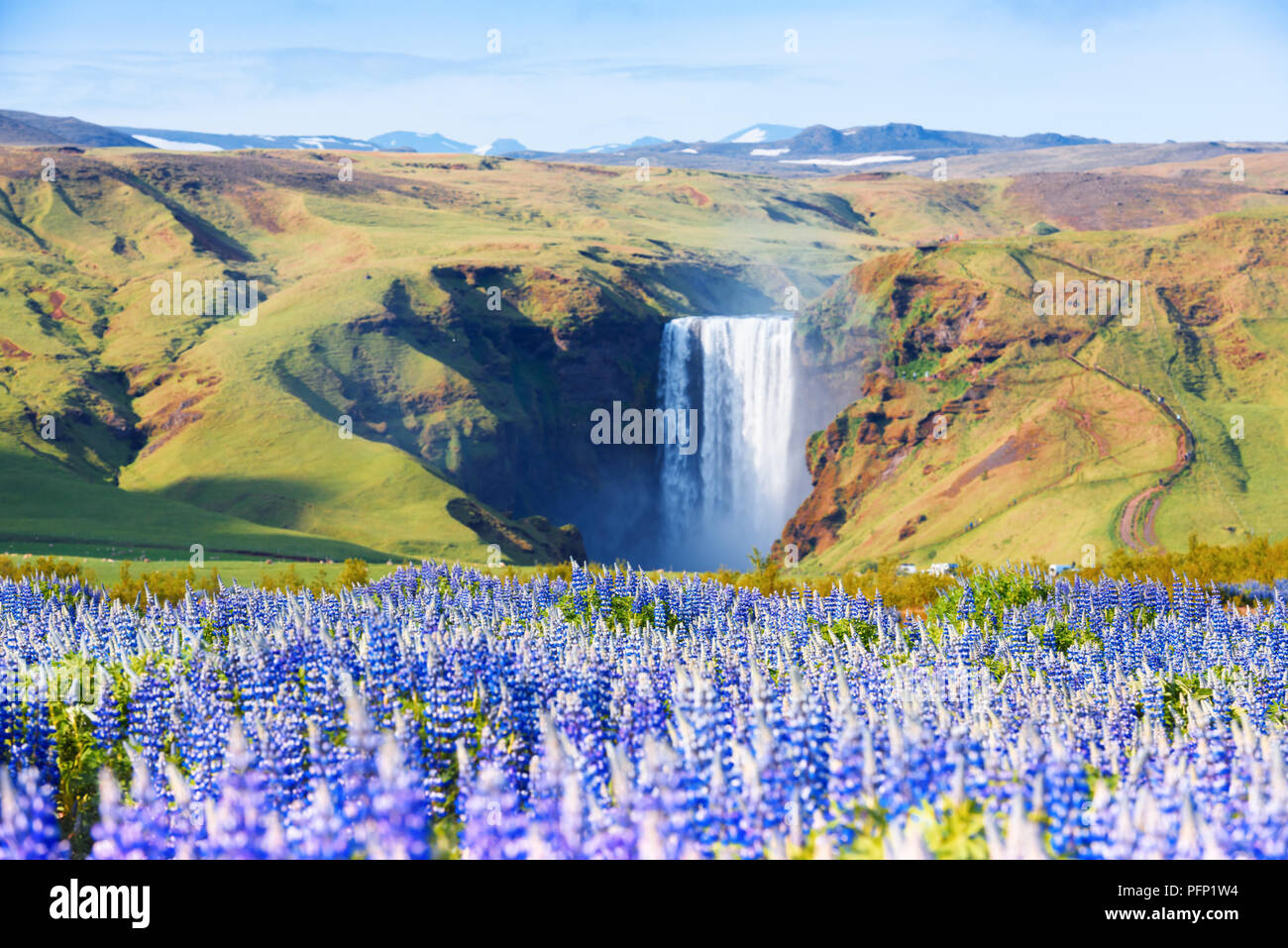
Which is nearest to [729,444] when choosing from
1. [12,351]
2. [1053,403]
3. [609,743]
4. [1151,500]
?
[1053,403]

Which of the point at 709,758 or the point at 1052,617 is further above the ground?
the point at 709,758

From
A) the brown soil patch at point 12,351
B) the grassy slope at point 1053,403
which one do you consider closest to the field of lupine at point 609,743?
the grassy slope at point 1053,403

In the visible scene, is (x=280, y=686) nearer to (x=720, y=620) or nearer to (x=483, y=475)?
(x=720, y=620)

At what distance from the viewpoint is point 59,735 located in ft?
41.2

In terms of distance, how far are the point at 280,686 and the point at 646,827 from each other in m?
6.22

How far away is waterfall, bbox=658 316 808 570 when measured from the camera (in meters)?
100

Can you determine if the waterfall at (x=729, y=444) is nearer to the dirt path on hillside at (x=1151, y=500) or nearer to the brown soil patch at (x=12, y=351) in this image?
the dirt path on hillside at (x=1151, y=500)

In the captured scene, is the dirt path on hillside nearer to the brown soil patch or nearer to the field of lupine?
the field of lupine

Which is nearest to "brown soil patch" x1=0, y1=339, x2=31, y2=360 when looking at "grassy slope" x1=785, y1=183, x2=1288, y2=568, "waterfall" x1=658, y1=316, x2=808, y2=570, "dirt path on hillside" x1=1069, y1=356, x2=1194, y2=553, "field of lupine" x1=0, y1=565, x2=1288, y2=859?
"waterfall" x1=658, y1=316, x2=808, y2=570

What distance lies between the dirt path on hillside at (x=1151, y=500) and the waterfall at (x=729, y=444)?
3541cm

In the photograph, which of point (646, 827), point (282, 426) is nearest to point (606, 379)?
point (282, 426)

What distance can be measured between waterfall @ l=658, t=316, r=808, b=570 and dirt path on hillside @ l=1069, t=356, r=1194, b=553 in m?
35.4

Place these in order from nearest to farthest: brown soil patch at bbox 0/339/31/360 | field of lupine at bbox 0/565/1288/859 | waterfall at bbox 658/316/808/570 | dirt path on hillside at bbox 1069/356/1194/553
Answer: field of lupine at bbox 0/565/1288/859
dirt path on hillside at bbox 1069/356/1194/553
brown soil patch at bbox 0/339/31/360
waterfall at bbox 658/316/808/570

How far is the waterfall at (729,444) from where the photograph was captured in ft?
328
